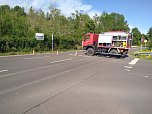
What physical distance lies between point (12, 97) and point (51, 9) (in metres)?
52.8

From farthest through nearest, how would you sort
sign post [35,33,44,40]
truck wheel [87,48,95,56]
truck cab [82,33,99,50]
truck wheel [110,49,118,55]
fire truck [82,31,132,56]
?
sign post [35,33,44,40], truck cab [82,33,99,50], truck wheel [87,48,95,56], truck wheel [110,49,118,55], fire truck [82,31,132,56]

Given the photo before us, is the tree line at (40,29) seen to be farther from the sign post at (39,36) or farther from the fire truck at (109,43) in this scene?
the fire truck at (109,43)

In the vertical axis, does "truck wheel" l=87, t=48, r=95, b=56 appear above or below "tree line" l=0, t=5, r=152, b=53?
below

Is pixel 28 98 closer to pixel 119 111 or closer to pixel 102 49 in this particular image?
pixel 119 111

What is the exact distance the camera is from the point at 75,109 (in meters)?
6.75

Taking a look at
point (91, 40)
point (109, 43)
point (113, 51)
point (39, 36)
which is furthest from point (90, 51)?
point (39, 36)

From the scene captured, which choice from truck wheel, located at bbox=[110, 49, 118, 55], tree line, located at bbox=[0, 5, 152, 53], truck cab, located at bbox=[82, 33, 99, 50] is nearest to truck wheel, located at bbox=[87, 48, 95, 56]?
truck cab, located at bbox=[82, 33, 99, 50]

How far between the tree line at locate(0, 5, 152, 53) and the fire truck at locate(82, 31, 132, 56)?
900 cm

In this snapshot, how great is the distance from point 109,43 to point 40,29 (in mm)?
20340

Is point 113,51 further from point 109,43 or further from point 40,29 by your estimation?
point 40,29

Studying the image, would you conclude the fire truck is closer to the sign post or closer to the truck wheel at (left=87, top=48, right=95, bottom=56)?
the truck wheel at (left=87, top=48, right=95, bottom=56)

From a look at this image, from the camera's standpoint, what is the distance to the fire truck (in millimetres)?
Result: 33969

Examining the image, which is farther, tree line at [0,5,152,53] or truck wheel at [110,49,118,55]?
tree line at [0,5,152,53]

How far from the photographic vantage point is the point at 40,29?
50.8 metres
